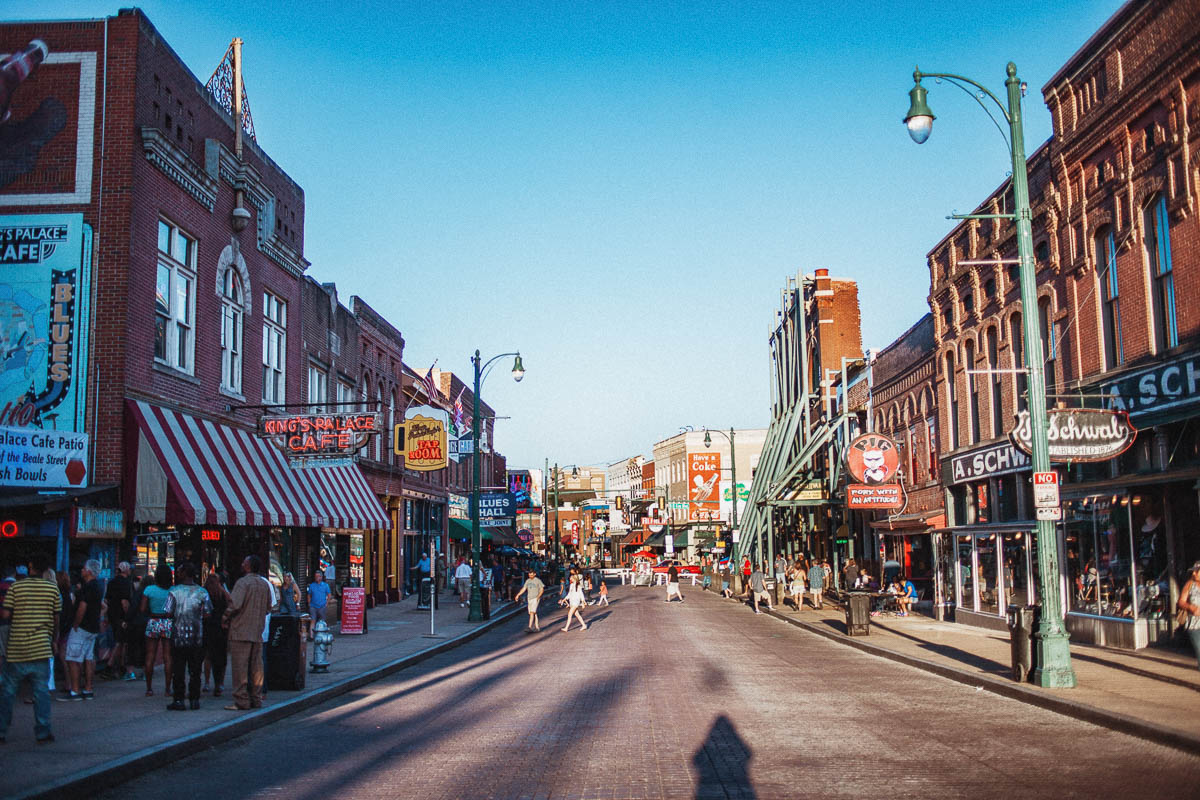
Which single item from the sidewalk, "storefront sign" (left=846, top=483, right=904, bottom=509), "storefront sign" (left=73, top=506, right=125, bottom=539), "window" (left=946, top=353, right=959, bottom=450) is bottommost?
the sidewalk

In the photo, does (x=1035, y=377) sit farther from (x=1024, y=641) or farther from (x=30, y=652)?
(x=30, y=652)

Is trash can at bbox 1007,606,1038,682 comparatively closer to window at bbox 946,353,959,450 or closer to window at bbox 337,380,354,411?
window at bbox 946,353,959,450

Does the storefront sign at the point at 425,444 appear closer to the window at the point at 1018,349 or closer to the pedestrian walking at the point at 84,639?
the pedestrian walking at the point at 84,639

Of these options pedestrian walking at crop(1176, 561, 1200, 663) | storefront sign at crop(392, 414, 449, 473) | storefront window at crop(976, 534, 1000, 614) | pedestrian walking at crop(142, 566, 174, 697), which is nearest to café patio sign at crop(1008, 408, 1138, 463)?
pedestrian walking at crop(1176, 561, 1200, 663)

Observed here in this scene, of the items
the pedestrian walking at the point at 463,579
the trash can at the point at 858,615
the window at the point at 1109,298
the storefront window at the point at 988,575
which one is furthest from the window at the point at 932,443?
the pedestrian walking at the point at 463,579

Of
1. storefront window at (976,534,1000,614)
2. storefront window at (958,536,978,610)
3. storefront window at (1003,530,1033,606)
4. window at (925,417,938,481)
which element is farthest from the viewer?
window at (925,417,938,481)

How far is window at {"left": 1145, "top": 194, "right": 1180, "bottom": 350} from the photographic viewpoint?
1769 cm

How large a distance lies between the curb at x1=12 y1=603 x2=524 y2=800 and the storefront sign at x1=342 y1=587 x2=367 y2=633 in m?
6.16

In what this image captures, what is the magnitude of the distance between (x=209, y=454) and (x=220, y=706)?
25.3ft

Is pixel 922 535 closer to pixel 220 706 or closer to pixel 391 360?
pixel 391 360

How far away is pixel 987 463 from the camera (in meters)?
25.5

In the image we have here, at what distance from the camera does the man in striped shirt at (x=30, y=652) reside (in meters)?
10.5

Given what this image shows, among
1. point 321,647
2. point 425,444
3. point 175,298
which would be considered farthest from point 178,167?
point 425,444

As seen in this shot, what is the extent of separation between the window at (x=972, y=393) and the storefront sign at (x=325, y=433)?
49.8 ft
